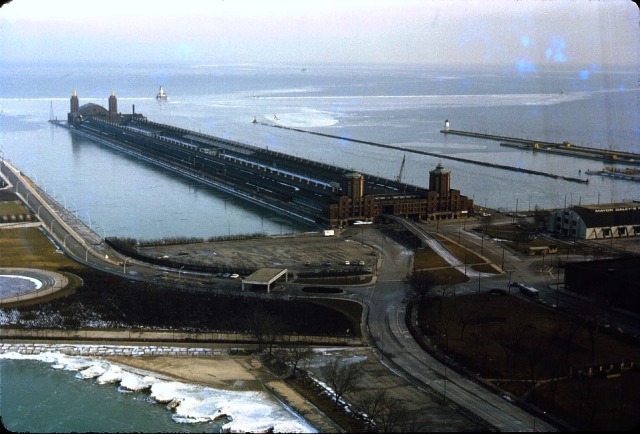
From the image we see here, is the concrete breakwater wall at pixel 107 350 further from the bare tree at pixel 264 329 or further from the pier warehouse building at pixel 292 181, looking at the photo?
the pier warehouse building at pixel 292 181

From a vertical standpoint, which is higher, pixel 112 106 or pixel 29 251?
pixel 112 106

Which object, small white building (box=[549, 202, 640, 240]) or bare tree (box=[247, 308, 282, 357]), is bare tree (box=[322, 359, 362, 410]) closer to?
bare tree (box=[247, 308, 282, 357])

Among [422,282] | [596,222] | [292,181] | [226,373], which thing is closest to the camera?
[226,373]

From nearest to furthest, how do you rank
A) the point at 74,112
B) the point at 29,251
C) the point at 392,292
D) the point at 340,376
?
the point at 340,376 < the point at 392,292 < the point at 29,251 < the point at 74,112

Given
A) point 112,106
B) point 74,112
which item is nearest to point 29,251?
point 112,106

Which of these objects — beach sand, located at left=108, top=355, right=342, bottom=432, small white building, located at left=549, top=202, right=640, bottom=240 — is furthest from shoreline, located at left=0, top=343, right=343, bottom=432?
small white building, located at left=549, top=202, right=640, bottom=240

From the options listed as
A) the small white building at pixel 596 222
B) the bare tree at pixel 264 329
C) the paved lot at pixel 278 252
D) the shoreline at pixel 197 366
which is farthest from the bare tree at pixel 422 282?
the small white building at pixel 596 222

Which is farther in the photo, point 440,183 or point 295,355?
point 440,183

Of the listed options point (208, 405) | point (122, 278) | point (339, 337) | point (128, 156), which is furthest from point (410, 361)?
point (128, 156)

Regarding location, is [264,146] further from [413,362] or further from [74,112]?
[413,362]
